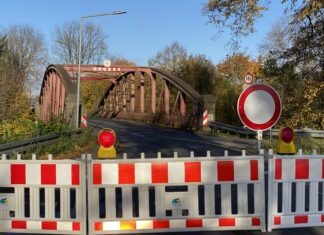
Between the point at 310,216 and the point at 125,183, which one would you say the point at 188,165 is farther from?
the point at 310,216

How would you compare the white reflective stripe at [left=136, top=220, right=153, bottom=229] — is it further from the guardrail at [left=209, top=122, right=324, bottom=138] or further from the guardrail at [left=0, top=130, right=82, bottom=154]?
the guardrail at [left=209, top=122, right=324, bottom=138]

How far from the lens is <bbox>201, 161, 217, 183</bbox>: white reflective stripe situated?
5.11 m

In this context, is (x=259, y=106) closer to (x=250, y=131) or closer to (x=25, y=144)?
(x=25, y=144)

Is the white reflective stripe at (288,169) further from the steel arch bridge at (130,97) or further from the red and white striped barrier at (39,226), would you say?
A: the steel arch bridge at (130,97)

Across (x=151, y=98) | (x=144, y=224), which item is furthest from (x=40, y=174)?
(x=151, y=98)

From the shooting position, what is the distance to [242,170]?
203 inches

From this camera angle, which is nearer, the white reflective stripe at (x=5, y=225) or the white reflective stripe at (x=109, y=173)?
the white reflective stripe at (x=109, y=173)

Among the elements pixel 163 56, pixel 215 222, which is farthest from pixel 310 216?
pixel 163 56

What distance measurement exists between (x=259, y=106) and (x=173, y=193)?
60.9 inches

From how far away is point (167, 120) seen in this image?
3469cm

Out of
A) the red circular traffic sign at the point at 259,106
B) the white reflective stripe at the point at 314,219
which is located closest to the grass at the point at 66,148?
the red circular traffic sign at the point at 259,106

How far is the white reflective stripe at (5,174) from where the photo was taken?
5094 mm

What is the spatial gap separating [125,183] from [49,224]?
99cm

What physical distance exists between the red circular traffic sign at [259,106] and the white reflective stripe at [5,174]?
2.83 meters
